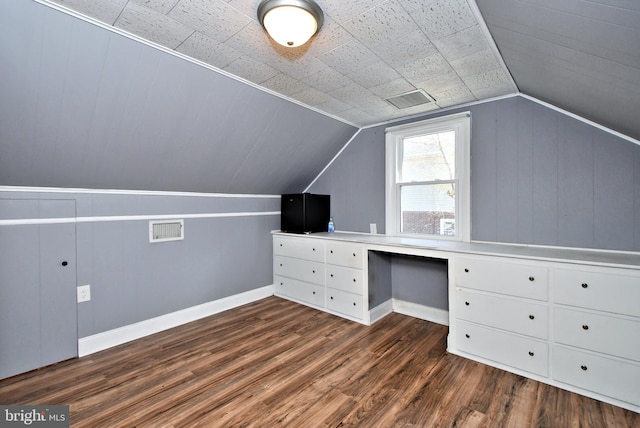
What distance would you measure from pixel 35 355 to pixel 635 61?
4.10m

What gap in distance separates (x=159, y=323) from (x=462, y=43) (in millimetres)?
3532

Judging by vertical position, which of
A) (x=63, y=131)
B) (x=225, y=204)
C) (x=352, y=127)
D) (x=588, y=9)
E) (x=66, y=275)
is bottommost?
(x=66, y=275)

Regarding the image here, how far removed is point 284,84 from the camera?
8.12 ft

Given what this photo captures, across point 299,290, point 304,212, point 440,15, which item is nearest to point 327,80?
point 440,15

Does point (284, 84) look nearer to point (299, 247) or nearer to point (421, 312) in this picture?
point (299, 247)

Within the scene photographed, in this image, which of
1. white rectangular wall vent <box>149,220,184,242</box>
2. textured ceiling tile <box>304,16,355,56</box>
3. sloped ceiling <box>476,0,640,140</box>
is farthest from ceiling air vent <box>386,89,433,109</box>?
white rectangular wall vent <box>149,220,184,242</box>

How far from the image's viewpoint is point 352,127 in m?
3.68

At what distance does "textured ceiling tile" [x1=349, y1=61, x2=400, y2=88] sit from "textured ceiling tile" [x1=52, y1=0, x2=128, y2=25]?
5.04 feet

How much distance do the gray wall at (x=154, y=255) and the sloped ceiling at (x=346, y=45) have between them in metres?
1.56

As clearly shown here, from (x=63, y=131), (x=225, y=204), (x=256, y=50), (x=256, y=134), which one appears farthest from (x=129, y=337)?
(x=256, y=50)

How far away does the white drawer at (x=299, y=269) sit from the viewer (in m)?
3.48

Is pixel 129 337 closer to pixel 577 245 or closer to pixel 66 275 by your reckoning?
pixel 66 275

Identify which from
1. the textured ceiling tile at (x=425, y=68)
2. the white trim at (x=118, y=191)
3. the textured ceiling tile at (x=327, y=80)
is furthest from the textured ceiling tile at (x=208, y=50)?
the white trim at (x=118, y=191)

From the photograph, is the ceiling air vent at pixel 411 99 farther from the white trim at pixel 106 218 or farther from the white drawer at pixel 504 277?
the white trim at pixel 106 218
